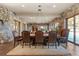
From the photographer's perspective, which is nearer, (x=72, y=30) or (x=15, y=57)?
(x=15, y=57)

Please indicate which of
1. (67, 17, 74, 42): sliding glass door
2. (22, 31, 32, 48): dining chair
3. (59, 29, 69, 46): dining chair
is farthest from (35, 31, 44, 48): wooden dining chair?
(67, 17, 74, 42): sliding glass door

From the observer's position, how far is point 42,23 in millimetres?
5918

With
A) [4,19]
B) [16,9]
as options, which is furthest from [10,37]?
[16,9]

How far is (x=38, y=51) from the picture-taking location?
5.76m

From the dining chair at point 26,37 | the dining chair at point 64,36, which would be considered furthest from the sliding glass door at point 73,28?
the dining chair at point 26,37

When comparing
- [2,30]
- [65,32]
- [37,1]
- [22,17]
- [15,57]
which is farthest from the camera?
[65,32]

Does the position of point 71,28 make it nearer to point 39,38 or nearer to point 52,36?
point 52,36

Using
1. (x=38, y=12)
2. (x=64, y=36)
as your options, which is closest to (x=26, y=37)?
(x=38, y=12)

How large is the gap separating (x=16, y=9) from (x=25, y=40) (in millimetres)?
1498

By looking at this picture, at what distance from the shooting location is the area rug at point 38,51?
212 inches

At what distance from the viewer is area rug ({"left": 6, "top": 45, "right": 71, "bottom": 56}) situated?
Answer: 538cm

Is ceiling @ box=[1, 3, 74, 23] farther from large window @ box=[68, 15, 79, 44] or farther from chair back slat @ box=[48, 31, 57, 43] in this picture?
large window @ box=[68, 15, 79, 44]

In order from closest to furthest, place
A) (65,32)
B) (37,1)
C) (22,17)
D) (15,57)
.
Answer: (37,1)
(15,57)
(22,17)
(65,32)

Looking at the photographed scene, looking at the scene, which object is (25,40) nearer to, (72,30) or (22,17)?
(22,17)
